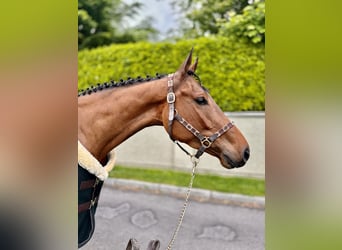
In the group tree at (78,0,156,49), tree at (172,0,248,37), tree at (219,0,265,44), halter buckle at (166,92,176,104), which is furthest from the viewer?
tree at (78,0,156,49)

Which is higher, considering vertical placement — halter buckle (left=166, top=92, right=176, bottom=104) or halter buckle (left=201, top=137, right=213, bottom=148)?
halter buckle (left=166, top=92, right=176, bottom=104)

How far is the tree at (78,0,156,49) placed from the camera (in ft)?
20.8

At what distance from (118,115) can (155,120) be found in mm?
146

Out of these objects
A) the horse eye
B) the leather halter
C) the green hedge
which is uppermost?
the horse eye

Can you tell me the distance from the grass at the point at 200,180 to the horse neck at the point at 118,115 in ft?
8.21

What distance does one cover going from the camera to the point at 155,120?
1.21 meters

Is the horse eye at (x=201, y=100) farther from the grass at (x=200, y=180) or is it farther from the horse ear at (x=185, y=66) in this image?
the grass at (x=200, y=180)

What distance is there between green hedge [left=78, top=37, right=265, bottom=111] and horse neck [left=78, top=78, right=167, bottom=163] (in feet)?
9.69

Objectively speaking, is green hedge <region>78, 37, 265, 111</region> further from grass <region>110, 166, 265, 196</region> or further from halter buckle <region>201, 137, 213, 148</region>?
halter buckle <region>201, 137, 213, 148</region>

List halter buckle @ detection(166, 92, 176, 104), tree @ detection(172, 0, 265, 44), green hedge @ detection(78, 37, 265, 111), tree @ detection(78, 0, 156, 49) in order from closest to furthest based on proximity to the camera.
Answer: halter buckle @ detection(166, 92, 176, 104)
tree @ detection(172, 0, 265, 44)
green hedge @ detection(78, 37, 265, 111)
tree @ detection(78, 0, 156, 49)

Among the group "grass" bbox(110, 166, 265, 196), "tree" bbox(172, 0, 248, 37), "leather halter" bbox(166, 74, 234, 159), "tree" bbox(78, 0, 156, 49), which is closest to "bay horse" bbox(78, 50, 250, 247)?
"leather halter" bbox(166, 74, 234, 159)
